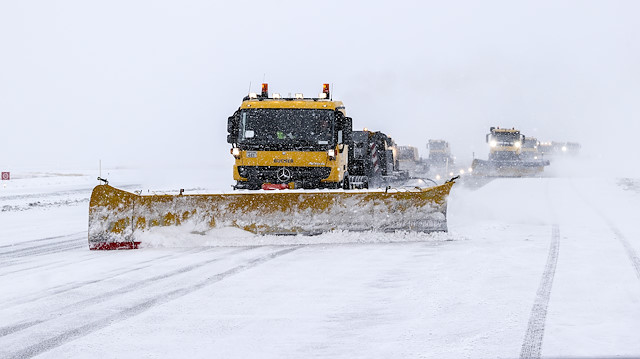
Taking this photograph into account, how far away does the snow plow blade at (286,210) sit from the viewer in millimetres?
9422

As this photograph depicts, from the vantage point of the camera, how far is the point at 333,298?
19.2 ft

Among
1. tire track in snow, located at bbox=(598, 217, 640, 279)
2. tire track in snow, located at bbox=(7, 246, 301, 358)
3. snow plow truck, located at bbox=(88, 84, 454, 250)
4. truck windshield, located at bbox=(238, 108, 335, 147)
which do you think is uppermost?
truck windshield, located at bbox=(238, 108, 335, 147)

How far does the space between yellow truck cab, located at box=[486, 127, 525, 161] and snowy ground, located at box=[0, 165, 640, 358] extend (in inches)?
1100

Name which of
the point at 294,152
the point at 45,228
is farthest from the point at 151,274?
the point at 45,228

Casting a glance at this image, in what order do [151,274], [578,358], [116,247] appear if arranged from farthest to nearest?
[116,247]
[151,274]
[578,358]

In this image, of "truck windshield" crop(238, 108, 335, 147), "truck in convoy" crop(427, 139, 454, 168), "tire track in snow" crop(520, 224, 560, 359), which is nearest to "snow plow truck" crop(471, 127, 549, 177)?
"truck in convoy" crop(427, 139, 454, 168)

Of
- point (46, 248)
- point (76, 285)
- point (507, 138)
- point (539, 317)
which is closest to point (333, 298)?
point (539, 317)

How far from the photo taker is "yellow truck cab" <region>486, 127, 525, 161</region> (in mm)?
37688

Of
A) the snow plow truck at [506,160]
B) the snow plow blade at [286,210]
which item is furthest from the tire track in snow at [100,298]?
the snow plow truck at [506,160]

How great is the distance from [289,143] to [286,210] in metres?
3.18

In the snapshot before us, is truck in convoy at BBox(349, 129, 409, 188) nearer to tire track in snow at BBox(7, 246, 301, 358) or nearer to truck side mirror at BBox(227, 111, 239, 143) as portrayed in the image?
truck side mirror at BBox(227, 111, 239, 143)

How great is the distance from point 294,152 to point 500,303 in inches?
299

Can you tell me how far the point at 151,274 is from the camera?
→ 7.13 m

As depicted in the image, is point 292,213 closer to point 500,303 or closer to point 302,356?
point 500,303
